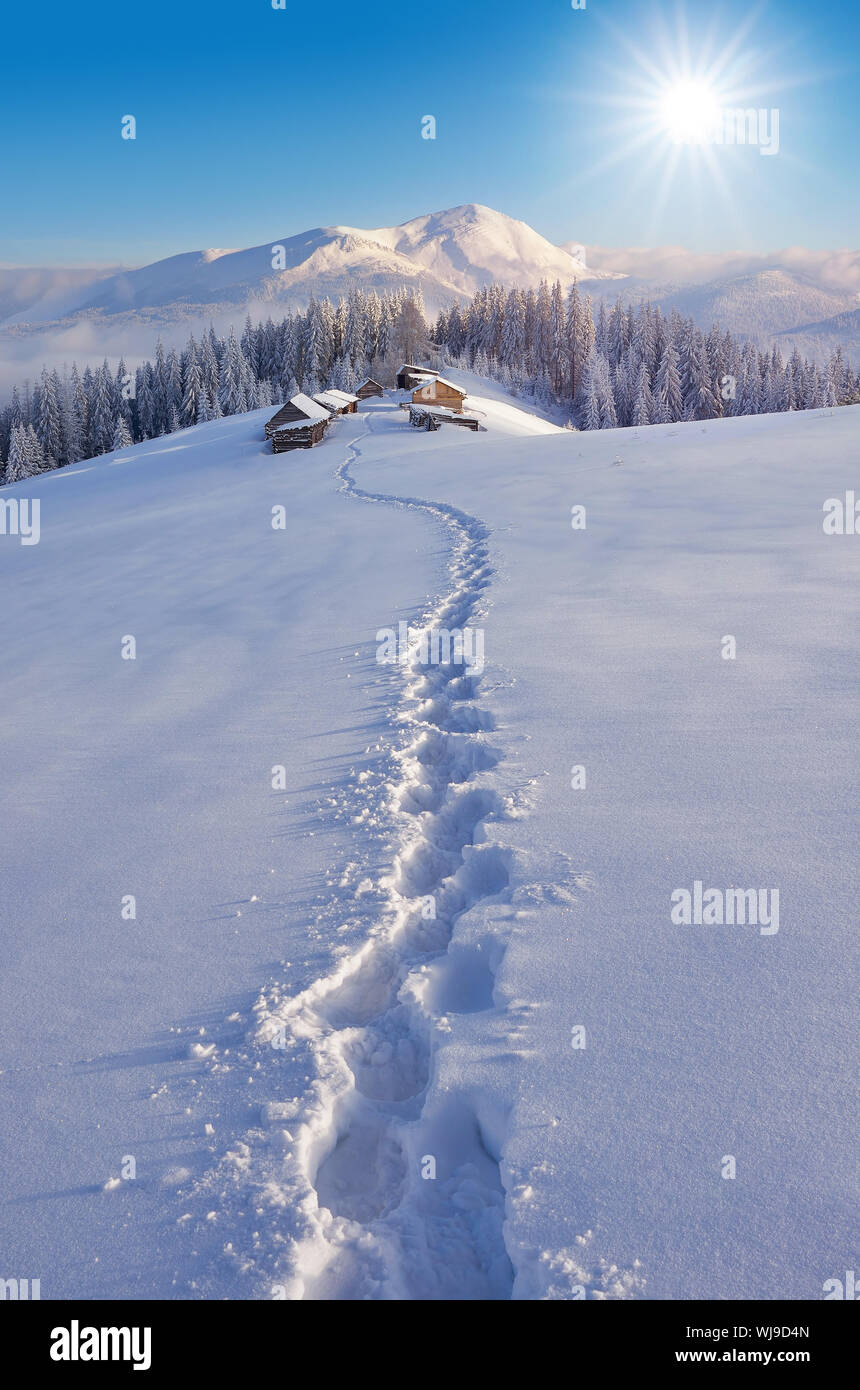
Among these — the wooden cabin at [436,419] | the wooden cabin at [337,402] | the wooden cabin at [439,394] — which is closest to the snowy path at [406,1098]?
the wooden cabin at [436,419]

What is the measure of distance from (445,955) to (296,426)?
41140 mm

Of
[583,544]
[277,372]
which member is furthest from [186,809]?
[277,372]

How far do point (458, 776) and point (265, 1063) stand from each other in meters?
3.34

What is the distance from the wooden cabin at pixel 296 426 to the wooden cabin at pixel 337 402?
5.26 meters

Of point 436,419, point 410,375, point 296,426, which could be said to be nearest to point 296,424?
point 296,426

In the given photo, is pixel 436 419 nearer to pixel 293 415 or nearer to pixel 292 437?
pixel 293 415

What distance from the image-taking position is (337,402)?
53500 mm

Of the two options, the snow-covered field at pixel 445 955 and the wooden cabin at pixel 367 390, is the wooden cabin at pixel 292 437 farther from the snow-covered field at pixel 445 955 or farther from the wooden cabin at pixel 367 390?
the snow-covered field at pixel 445 955

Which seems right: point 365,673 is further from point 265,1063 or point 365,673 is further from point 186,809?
point 265,1063

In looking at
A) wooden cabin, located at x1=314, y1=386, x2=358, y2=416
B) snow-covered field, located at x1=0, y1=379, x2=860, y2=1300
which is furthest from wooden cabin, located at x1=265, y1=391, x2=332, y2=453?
snow-covered field, located at x1=0, y1=379, x2=860, y2=1300

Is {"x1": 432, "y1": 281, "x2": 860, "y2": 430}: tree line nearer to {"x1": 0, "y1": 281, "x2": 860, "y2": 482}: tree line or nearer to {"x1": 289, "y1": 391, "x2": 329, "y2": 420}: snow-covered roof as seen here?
{"x1": 0, "y1": 281, "x2": 860, "y2": 482}: tree line

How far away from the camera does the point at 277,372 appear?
94.5 metres

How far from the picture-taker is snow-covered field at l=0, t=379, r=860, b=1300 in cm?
319

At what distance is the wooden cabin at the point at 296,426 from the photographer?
4231 cm
